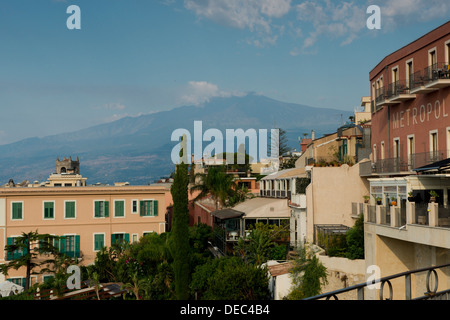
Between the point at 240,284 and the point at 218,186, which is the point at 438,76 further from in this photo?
the point at 218,186

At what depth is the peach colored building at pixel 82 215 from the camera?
3822cm

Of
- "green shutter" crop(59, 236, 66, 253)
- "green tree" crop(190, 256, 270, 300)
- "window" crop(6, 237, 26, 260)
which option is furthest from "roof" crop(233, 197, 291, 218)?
"window" crop(6, 237, 26, 260)

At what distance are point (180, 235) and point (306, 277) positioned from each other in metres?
9.73

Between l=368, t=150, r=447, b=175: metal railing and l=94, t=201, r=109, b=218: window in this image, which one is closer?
l=368, t=150, r=447, b=175: metal railing

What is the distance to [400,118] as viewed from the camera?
1056 inches

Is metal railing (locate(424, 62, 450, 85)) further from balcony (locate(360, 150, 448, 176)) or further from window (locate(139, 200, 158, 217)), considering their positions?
window (locate(139, 200, 158, 217))

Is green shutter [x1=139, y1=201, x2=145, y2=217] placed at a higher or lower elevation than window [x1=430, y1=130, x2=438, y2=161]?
lower

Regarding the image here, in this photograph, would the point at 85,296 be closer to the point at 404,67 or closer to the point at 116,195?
the point at 116,195

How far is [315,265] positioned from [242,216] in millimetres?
10560

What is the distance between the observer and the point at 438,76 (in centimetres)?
2152

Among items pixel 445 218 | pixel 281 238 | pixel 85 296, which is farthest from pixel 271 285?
pixel 445 218

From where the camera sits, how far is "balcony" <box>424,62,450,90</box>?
2114 centimetres

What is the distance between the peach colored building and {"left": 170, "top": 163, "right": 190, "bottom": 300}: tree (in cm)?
813

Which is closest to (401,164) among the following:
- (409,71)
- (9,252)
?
(409,71)
